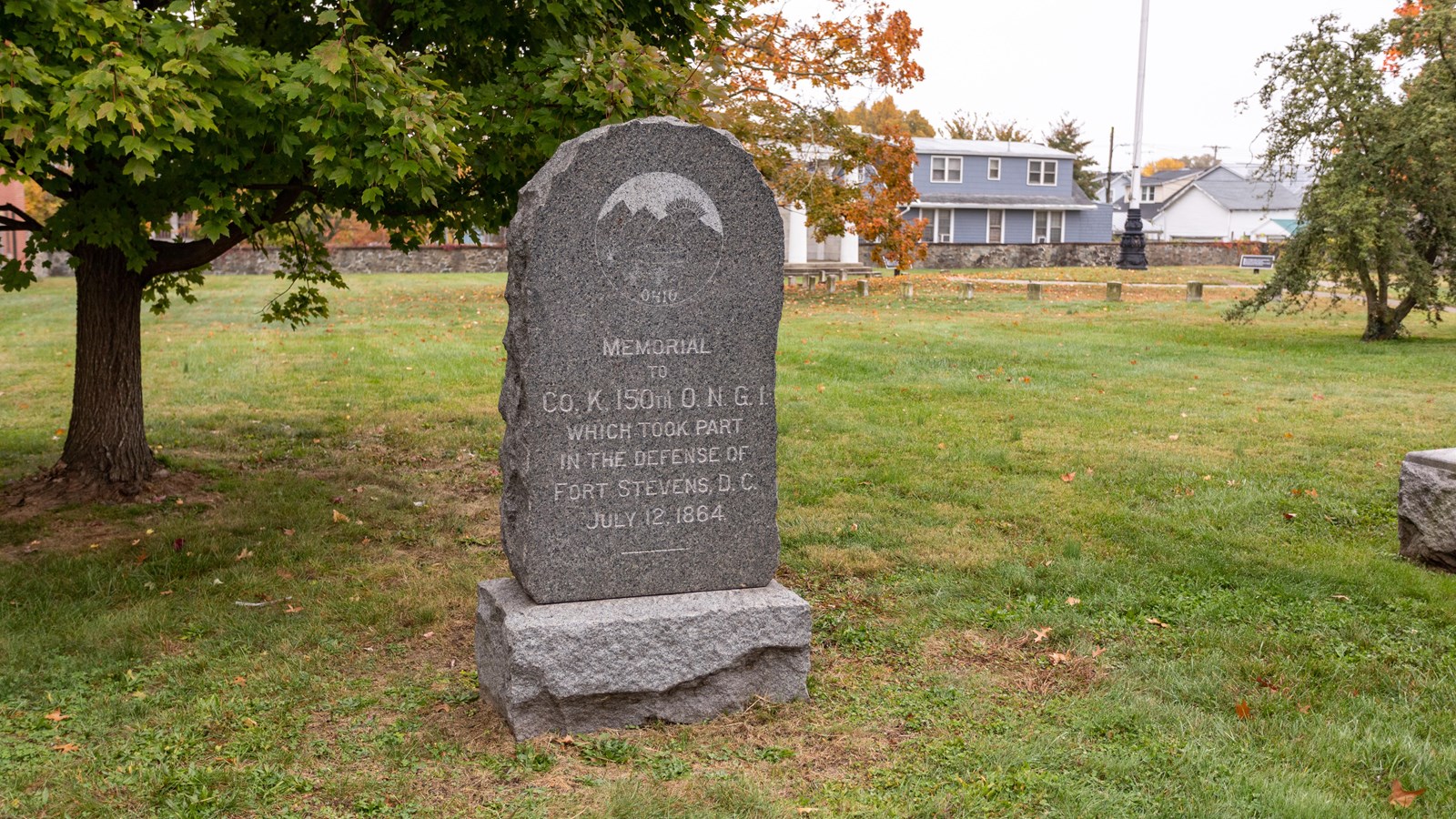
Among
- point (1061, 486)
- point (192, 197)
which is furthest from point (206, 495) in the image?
point (1061, 486)

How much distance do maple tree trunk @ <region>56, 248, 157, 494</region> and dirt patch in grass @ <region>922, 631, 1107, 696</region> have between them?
5864mm

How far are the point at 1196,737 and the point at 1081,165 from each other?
81.8 metres

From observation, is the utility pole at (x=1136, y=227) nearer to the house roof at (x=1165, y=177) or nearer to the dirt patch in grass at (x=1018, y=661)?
the dirt patch in grass at (x=1018, y=661)

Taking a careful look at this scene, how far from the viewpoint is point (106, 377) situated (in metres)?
8.26

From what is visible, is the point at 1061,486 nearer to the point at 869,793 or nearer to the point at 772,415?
the point at 772,415

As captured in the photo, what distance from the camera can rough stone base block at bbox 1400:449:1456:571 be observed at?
659 cm

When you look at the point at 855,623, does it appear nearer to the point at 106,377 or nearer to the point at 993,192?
the point at 106,377

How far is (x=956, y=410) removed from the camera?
12.0 m

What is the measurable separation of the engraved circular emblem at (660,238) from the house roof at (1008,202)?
5090 cm

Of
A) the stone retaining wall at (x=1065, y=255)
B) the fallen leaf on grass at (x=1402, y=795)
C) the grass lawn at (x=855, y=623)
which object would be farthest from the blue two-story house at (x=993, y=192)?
the fallen leaf on grass at (x=1402, y=795)

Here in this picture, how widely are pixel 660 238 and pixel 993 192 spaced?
55.4m

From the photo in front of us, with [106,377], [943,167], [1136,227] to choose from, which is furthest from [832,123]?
[943,167]

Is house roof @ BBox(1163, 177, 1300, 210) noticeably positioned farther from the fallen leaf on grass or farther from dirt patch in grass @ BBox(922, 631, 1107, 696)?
the fallen leaf on grass

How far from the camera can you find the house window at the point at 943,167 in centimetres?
5659
